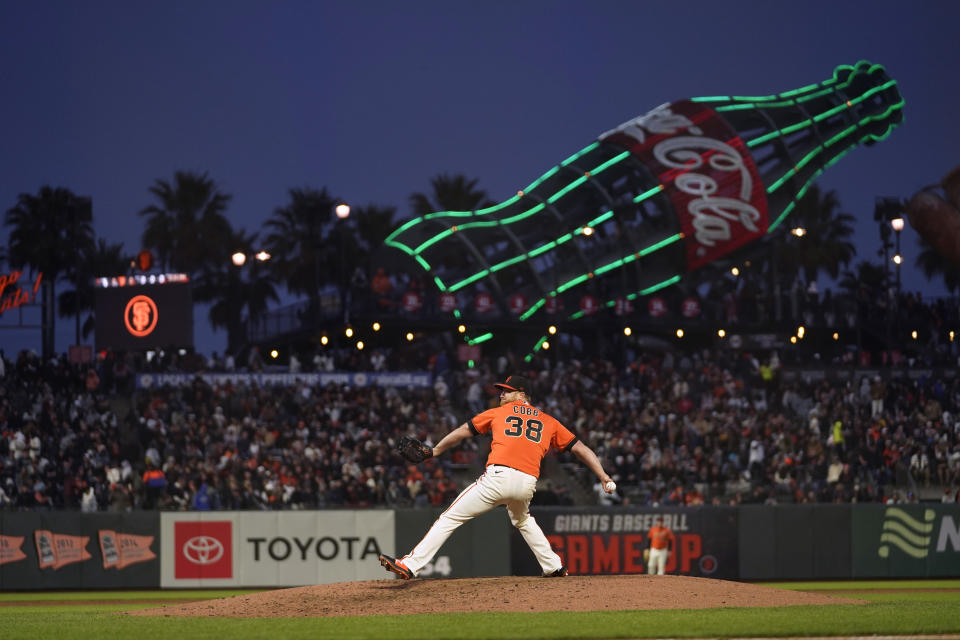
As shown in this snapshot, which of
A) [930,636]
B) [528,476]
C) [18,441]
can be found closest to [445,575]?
[18,441]

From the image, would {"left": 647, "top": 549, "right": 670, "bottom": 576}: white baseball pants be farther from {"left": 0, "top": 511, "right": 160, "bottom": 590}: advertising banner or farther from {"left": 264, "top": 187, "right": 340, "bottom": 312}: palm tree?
{"left": 264, "top": 187, "right": 340, "bottom": 312}: palm tree

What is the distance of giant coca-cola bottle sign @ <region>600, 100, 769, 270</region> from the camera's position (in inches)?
1817

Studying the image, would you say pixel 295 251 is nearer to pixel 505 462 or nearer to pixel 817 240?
pixel 817 240

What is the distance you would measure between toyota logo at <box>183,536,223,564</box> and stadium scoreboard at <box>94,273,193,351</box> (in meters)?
11.4

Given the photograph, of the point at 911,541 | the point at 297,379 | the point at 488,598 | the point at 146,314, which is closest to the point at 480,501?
the point at 488,598

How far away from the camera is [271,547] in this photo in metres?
24.9

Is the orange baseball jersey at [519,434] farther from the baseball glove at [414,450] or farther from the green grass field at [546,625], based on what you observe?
the green grass field at [546,625]

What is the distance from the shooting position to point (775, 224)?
161 ft

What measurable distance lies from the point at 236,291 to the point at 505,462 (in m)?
45.6

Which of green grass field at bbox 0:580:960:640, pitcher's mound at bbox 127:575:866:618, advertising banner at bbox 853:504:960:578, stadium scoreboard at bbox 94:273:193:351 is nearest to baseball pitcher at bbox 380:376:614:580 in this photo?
pitcher's mound at bbox 127:575:866:618

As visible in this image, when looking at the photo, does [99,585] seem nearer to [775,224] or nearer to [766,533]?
[766,533]

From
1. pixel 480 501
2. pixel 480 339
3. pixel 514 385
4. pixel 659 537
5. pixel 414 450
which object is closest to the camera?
pixel 480 501

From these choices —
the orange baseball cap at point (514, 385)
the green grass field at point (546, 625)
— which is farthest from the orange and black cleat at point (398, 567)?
the orange baseball cap at point (514, 385)

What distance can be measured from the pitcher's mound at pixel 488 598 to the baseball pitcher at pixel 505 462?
334 mm
